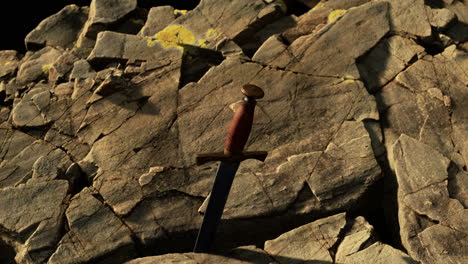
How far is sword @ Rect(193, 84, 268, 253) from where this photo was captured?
4.79m

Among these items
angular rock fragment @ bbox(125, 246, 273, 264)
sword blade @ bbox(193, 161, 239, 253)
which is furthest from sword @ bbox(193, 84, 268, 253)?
angular rock fragment @ bbox(125, 246, 273, 264)

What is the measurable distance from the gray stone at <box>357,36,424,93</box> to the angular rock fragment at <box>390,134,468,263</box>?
111cm

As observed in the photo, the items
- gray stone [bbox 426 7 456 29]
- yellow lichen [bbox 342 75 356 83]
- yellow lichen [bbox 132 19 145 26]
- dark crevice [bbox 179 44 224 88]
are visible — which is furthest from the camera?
yellow lichen [bbox 132 19 145 26]

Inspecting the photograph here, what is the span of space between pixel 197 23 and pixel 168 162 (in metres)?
2.61

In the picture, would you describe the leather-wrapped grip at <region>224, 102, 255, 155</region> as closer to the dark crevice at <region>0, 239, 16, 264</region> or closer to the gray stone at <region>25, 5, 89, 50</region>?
the dark crevice at <region>0, 239, 16, 264</region>

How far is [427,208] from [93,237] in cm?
401

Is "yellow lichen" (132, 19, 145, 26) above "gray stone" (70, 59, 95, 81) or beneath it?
above

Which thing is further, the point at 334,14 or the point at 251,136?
the point at 334,14

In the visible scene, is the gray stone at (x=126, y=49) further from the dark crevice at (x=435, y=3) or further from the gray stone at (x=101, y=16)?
the dark crevice at (x=435, y=3)

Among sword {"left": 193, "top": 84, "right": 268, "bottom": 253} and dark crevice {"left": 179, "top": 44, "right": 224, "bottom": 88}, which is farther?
dark crevice {"left": 179, "top": 44, "right": 224, "bottom": 88}

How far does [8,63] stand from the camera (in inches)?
331

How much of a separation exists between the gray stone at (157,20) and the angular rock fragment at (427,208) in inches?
164

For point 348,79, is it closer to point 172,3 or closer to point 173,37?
point 173,37

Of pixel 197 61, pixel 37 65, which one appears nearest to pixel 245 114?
pixel 197 61
